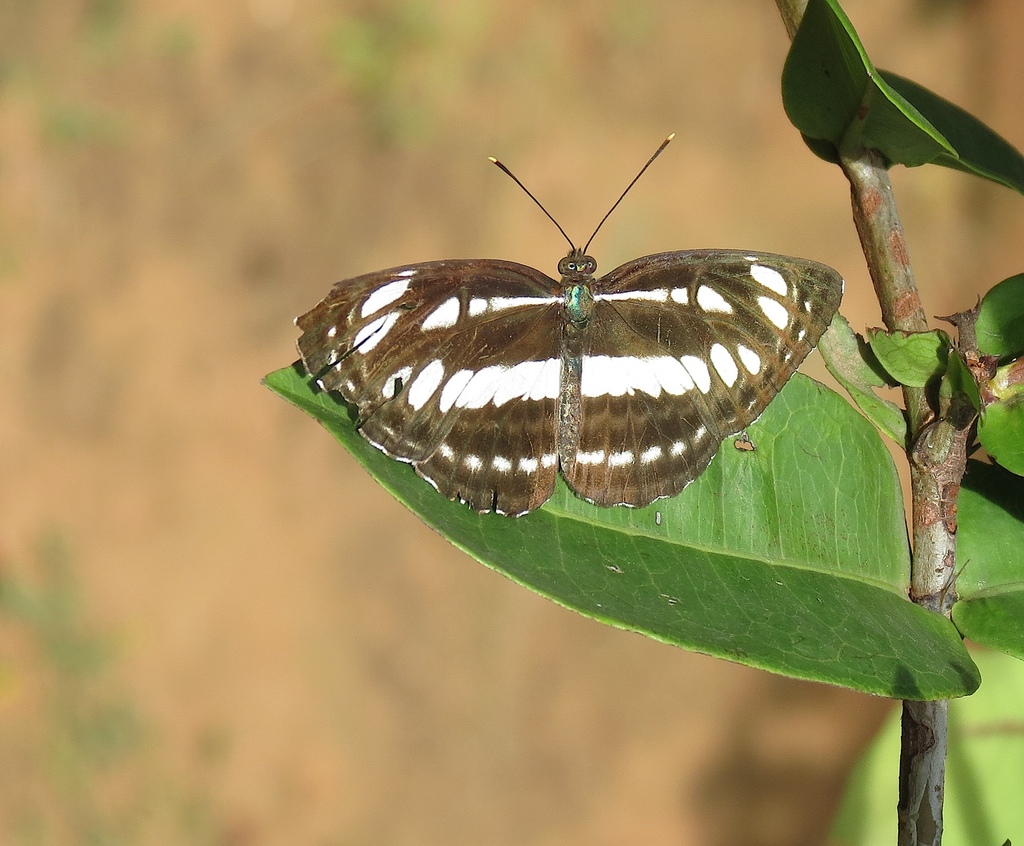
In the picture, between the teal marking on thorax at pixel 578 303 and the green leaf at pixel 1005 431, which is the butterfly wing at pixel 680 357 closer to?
the teal marking on thorax at pixel 578 303

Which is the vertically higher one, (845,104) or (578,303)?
(845,104)

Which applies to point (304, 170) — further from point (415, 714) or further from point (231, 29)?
point (415, 714)

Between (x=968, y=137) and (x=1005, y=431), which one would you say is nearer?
(x=1005, y=431)

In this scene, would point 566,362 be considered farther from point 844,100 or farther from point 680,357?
point 844,100

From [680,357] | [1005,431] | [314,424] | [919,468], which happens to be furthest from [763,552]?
[314,424]

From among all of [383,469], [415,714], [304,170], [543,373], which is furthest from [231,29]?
[383,469]

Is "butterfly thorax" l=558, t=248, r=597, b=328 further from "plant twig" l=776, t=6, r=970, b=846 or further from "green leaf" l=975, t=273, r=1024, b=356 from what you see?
"green leaf" l=975, t=273, r=1024, b=356

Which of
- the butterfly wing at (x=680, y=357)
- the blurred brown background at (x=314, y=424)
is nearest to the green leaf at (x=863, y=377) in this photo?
the butterfly wing at (x=680, y=357)

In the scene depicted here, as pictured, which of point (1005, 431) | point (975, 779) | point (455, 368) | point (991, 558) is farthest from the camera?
point (975, 779)

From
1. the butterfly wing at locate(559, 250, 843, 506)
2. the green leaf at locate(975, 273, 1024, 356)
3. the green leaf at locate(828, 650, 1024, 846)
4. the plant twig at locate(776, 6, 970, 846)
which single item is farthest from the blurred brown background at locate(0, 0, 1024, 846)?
the green leaf at locate(975, 273, 1024, 356)
